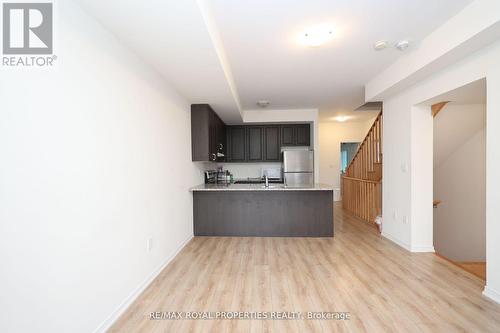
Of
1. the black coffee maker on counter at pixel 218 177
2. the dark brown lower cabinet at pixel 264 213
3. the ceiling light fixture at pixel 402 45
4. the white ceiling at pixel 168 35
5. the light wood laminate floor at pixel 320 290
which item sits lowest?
the light wood laminate floor at pixel 320 290

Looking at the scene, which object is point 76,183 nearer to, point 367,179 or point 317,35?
point 317,35

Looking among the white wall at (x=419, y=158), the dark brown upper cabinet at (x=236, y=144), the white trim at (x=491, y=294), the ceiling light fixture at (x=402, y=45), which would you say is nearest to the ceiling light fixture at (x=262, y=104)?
the dark brown upper cabinet at (x=236, y=144)

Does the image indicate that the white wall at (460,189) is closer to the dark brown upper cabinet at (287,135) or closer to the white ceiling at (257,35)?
the white ceiling at (257,35)

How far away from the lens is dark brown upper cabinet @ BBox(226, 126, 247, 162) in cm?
610

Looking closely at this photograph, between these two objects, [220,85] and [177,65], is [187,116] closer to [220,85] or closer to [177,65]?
[220,85]

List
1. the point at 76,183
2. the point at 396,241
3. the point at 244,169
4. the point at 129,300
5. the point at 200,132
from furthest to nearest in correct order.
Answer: the point at 244,169, the point at 200,132, the point at 396,241, the point at 129,300, the point at 76,183

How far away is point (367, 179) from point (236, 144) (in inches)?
133

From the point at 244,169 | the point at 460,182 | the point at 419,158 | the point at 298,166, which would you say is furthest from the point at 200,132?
the point at 460,182

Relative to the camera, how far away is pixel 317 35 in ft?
7.65

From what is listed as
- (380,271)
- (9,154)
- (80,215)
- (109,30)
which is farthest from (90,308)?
(380,271)

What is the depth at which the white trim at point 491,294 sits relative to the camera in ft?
6.78

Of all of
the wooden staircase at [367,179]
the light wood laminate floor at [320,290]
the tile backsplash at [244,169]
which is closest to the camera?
the light wood laminate floor at [320,290]

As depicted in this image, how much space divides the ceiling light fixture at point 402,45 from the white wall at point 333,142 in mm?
4944

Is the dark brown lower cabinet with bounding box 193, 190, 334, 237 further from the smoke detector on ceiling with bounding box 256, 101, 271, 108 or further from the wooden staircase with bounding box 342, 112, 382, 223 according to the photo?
the smoke detector on ceiling with bounding box 256, 101, 271, 108
